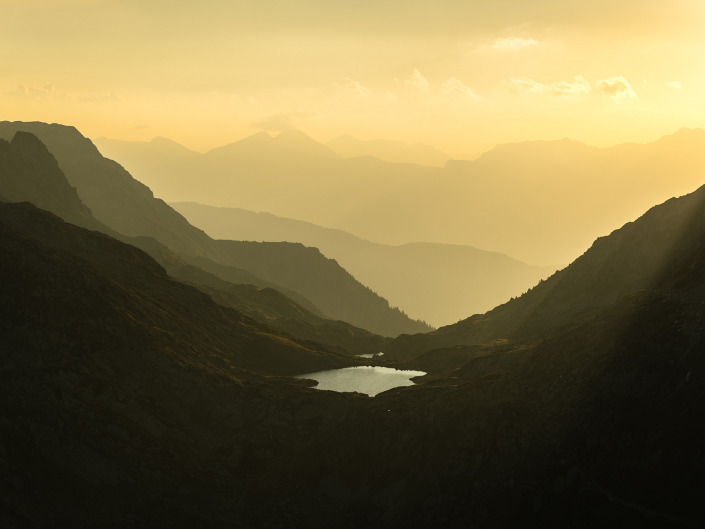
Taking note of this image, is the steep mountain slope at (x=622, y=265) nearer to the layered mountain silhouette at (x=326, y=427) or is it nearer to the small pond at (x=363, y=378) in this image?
the layered mountain silhouette at (x=326, y=427)

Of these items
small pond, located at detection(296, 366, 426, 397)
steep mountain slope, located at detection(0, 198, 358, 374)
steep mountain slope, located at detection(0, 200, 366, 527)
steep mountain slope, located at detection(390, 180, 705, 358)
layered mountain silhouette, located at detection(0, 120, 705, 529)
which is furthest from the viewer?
steep mountain slope, located at detection(390, 180, 705, 358)

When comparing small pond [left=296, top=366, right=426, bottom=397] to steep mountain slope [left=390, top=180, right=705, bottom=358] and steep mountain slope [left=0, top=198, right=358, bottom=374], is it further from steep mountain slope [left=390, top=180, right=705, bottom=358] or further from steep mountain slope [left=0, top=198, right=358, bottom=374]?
steep mountain slope [left=390, top=180, right=705, bottom=358]

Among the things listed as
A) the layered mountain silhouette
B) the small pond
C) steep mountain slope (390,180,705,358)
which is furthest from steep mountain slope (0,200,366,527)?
steep mountain slope (390,180,705,358)

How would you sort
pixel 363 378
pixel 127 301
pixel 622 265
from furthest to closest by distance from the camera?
pixel 622 265, pixel 363 378, pixel 127 301

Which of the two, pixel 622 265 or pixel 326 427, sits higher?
pixel 622 265

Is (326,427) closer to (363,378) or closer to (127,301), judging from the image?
(363,378)

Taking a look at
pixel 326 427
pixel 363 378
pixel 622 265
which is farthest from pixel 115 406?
pixel 622 265
